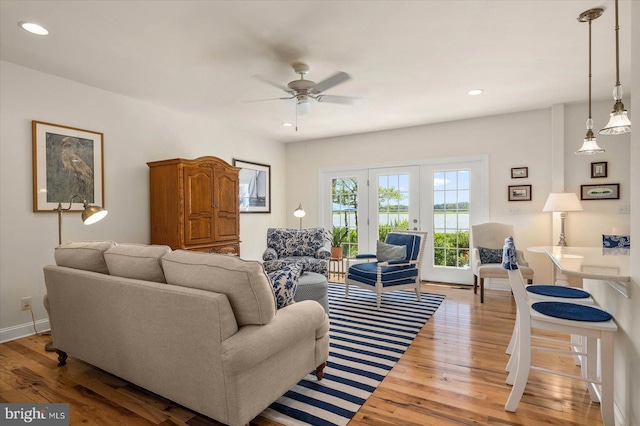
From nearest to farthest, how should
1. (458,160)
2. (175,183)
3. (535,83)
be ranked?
(535,83)
(175,183)
(458,160)

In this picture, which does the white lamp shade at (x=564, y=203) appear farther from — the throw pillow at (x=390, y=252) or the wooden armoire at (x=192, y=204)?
the wooden armoire at (x=192, y=204)

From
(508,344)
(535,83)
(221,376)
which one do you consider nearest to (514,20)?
(535,83)

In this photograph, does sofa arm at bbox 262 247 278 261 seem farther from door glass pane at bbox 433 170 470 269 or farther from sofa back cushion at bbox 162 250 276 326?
sofa back cushion at bbox 162 250 276 326

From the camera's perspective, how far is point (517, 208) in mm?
4707

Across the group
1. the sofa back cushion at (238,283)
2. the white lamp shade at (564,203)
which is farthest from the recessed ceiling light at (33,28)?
the white lamp shade at (564,203)

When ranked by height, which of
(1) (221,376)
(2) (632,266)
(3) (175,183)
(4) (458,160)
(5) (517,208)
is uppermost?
(4) (458,160)

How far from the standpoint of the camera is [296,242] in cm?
480

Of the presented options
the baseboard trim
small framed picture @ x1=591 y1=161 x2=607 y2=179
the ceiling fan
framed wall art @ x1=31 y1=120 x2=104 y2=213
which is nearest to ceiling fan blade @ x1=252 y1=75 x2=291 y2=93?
the ceiling fan

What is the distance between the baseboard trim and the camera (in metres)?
2.99

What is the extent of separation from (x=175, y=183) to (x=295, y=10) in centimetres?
246

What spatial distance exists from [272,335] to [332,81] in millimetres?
2149

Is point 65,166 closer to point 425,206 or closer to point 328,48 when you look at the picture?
point 328,48

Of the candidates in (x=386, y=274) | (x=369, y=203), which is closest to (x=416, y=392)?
(x=386, y=274)

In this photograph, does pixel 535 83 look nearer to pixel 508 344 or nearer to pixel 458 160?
pixel 458 160
